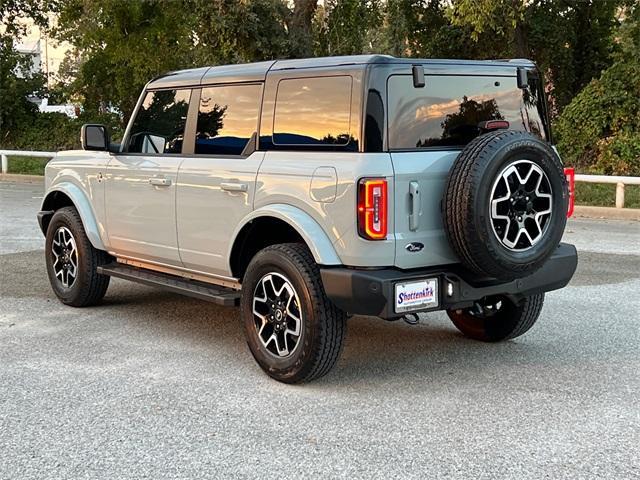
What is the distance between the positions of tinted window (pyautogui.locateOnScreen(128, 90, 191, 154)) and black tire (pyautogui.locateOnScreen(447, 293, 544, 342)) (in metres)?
2.47

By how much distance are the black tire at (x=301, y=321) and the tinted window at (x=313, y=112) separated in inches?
27.0

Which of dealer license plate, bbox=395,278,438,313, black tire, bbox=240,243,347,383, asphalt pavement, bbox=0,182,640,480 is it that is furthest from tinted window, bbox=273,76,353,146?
asphalt pavement, bbox=0,182,640,480

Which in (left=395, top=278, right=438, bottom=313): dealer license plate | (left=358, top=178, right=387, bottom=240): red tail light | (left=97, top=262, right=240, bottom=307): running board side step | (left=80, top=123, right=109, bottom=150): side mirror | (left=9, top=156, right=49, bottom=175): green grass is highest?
(left=80, top=123, right=109, bottom=150): side mirror

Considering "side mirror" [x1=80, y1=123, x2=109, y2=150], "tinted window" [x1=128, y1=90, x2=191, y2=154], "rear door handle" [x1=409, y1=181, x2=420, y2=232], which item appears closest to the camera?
"rear door handle" [x1=409, y1=181, x2=420, y2=232]

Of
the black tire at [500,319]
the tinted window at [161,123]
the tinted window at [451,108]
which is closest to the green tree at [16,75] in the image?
the tinted window at [161,123]

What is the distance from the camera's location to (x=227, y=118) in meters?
5.60

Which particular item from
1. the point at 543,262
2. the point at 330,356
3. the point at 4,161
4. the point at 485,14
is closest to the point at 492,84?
the point at 543,262

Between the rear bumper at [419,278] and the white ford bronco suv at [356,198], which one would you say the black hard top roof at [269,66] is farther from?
the rear bumper at [419,278]

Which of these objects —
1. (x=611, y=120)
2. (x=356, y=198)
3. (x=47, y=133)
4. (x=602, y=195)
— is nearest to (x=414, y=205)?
(x=356, y=198)

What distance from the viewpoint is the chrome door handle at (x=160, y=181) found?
19.2ft

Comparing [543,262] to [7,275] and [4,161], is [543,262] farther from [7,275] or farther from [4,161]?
[4,161]

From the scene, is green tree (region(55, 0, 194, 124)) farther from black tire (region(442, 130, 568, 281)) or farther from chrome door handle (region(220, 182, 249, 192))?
black tire (region(442, 130, 568, 281))

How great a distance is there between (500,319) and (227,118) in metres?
2.43

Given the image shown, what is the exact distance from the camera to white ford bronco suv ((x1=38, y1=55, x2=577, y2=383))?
4559 mm
